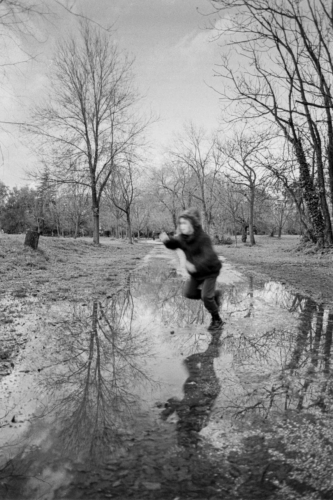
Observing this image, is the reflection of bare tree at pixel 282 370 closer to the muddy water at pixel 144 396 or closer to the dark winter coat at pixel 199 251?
the muddy water at pixel 144 396

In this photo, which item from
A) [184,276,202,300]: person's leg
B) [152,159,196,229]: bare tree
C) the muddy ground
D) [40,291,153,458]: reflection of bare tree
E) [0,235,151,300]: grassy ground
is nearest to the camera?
[40,291,153,458]: reflection of bare tree

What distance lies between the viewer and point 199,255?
5.33 m

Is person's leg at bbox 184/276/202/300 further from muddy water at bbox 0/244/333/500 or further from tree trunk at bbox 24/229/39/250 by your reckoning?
tree trunk at bbox 24/229/39/250

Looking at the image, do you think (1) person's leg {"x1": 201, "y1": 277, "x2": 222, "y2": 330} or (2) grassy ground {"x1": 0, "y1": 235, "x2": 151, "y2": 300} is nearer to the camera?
(1) person's leg {"x1": 201, "y1": 277, "x2": 222, "y2": 330}

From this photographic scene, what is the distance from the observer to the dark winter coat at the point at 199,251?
17.4ft

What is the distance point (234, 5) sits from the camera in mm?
11734

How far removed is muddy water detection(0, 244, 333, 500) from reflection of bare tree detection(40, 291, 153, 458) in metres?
0.01

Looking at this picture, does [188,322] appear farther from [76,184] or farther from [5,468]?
[76,184]

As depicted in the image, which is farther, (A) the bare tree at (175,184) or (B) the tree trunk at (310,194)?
(A) the bare tree at (175,184)

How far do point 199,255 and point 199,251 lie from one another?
0.06m

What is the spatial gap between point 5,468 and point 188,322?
3.69 meters

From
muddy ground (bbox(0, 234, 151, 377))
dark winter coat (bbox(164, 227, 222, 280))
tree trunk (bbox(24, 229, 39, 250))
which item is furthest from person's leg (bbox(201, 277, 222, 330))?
tree trunk (bbox(24, 229, 39, 250))

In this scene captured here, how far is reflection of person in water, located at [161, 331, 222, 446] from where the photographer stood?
251cm

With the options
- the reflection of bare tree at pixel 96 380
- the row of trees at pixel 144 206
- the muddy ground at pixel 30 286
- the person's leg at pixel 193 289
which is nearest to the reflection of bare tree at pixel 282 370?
the reflection of bare tree at pixel 96 380
